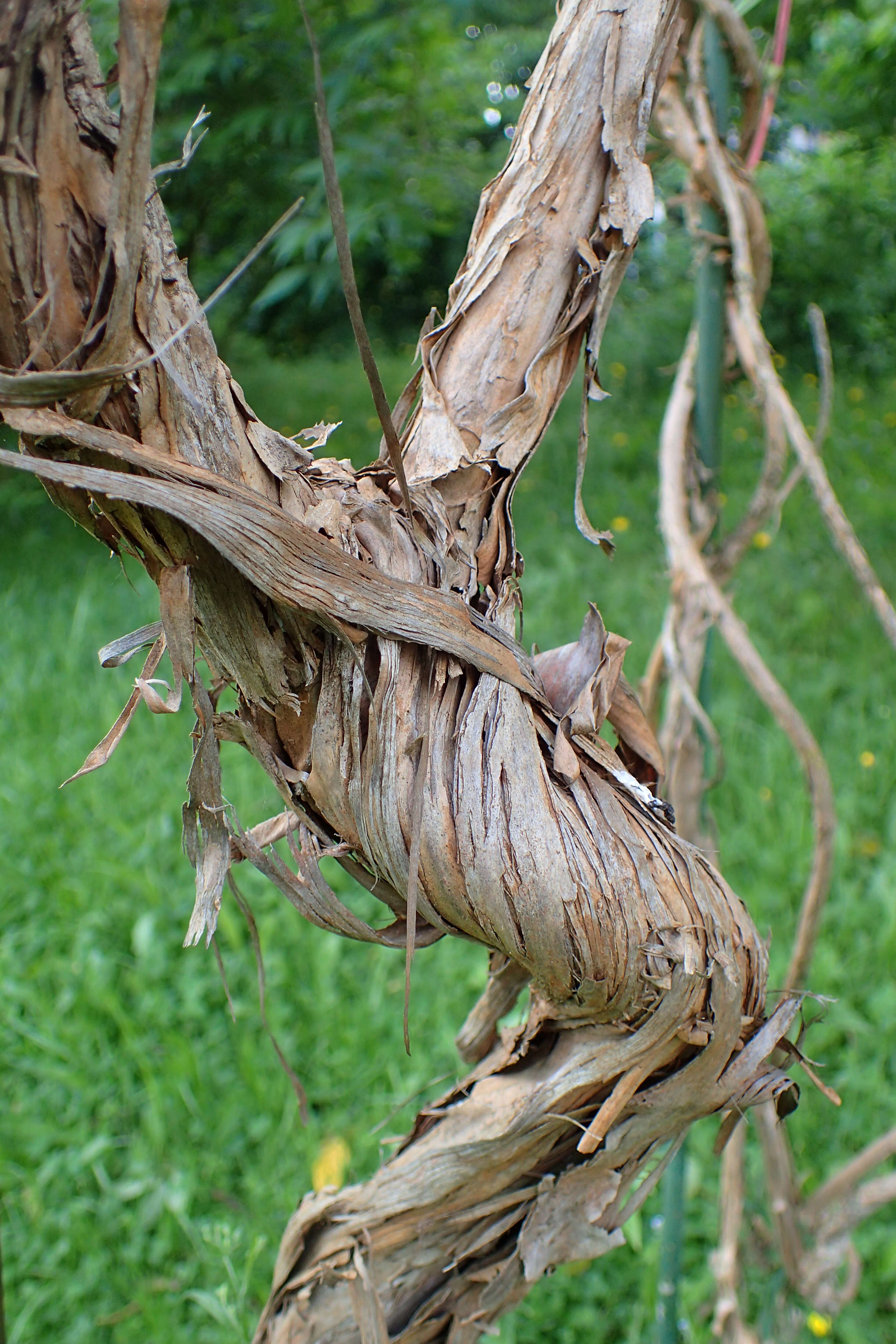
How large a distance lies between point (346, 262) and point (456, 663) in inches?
6.6

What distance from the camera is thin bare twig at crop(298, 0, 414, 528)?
257 millimetres

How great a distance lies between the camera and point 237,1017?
61.4 inches

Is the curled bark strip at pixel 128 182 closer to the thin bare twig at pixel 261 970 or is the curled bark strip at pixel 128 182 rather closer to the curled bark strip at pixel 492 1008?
the thin bare twig at pixel 261 970

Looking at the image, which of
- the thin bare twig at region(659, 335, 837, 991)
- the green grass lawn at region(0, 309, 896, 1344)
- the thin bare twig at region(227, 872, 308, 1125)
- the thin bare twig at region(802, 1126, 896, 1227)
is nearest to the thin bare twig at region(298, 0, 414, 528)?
the thin bare twig at region(227, 872, 308, 1125)

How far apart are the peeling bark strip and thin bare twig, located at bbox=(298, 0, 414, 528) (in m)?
0.05

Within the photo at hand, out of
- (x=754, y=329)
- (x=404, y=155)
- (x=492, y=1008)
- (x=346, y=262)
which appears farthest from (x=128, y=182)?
(x=404, y=155)

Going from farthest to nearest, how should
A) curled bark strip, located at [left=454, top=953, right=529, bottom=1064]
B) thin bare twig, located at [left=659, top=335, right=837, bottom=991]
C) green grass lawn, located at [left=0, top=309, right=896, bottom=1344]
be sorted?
green grass lawn, located at [left=0, top=309, right=896, bottom=1344]
thin bare twig, located at [left=659, top=335, right=837, bottom=991]
curled bark strip, located at [left=454, top=953, right=529, bottom=1064]

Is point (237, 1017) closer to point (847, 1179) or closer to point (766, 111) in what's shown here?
point (847, 1179)

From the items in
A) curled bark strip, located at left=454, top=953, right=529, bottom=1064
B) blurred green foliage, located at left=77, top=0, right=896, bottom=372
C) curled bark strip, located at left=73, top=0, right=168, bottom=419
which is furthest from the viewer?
blurred green foliage, located at left=77, top=0, right=896, bottom=372

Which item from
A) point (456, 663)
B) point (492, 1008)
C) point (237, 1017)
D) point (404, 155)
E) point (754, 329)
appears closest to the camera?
point (456, 663)

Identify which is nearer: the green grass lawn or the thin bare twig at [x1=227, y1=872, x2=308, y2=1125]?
the thin bare twig at [x1=227, y1=872, x2=308, y2=1125]

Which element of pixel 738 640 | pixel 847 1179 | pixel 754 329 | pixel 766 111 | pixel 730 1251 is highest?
pixel 766 111

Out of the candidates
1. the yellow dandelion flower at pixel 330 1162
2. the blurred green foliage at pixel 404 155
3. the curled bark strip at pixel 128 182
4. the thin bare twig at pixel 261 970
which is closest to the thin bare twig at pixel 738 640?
the blurred green foliage at pixel 404 155

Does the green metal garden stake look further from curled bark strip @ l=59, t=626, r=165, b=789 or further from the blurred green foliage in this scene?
curled bark strip @ l=59, t=626, r=165, b=789
